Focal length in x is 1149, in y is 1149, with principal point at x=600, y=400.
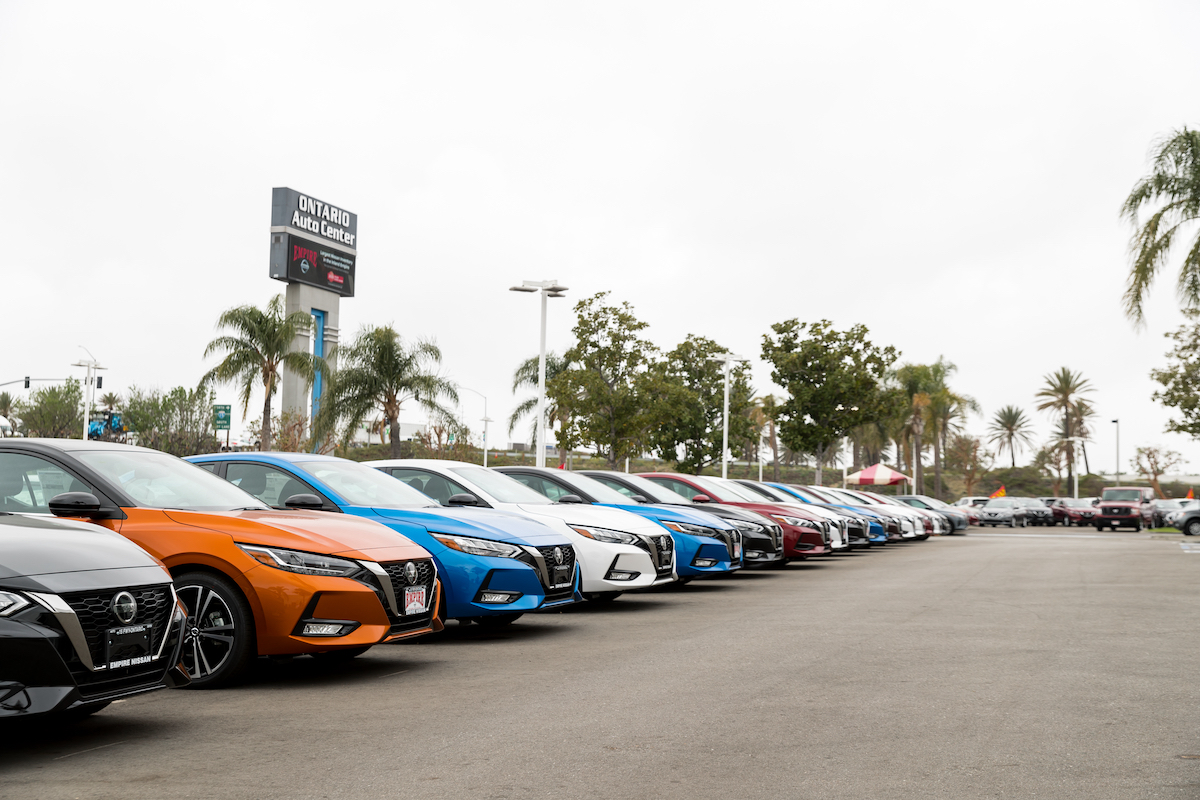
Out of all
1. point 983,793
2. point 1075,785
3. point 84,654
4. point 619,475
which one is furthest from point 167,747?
point 619,475

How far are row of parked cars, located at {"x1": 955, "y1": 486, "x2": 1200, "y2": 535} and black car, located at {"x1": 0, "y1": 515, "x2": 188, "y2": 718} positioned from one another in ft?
159

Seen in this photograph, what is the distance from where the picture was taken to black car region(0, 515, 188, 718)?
16.7ft

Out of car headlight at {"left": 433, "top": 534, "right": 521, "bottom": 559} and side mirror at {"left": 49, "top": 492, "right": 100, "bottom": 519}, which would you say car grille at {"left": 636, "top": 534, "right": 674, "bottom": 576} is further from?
side mirror at {"left": 49, "top": 492, "right": 100, "bottom": 519}

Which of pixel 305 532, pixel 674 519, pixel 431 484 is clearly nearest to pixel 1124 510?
pixel 674 519

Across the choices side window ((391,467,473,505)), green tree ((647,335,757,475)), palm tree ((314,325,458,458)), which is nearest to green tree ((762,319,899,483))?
green tree ((647,335,757,475))

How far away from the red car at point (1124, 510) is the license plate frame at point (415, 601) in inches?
1868

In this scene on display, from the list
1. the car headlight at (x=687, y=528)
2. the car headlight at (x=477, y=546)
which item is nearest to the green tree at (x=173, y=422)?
the car headlight at (x=687, y=528)

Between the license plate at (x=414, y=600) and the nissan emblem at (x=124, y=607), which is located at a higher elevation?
the nissan emblem at (x=124, y=607)

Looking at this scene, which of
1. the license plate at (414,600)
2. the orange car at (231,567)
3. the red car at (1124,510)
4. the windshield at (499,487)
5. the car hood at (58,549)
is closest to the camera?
the car hood at (58,549)

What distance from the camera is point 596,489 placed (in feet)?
47.7

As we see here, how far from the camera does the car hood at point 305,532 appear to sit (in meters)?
7.39

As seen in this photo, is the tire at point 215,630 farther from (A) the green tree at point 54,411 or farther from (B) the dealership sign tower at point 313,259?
(A) the green tree at point 54,411

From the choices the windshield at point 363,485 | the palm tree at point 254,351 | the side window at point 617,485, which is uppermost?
the palm tree at point 254,351

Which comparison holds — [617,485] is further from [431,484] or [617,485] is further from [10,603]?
[10,603]
